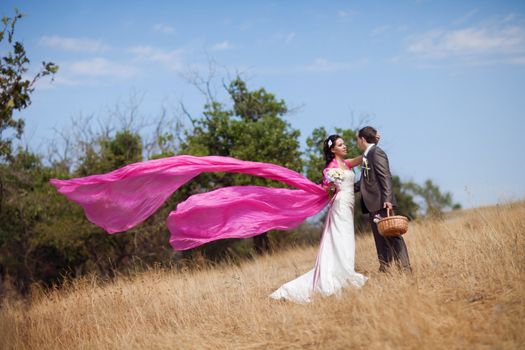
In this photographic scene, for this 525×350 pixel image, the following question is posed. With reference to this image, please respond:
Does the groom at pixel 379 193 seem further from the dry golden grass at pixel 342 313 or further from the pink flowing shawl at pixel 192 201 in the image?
the pink flowing shawl at pixel 192 201

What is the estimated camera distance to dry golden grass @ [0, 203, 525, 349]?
5.15 metres

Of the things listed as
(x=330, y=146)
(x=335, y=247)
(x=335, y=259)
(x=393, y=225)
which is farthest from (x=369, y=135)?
(x=335, y=259)

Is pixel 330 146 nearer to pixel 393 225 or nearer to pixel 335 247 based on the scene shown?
pixel 335 247

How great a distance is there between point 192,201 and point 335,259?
251 cm

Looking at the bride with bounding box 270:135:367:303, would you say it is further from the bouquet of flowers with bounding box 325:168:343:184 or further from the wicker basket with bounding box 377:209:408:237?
the wicker basket with bounding box 377:209:408:237

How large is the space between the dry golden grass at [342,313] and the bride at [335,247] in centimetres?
33

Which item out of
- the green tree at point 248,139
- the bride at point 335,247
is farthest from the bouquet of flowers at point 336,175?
the green tree at point 248,139

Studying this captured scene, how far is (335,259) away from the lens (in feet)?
23.8

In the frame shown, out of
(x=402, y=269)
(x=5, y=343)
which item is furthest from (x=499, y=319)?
(x=5, y=343)

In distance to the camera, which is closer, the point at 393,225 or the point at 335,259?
the point at 393,225

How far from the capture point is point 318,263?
734 centimetres

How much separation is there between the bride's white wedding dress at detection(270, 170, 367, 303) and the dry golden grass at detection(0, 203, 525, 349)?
311mm

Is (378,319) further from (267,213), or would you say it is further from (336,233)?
(267,213)

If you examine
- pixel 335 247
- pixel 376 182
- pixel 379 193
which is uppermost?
pixel 376 182
